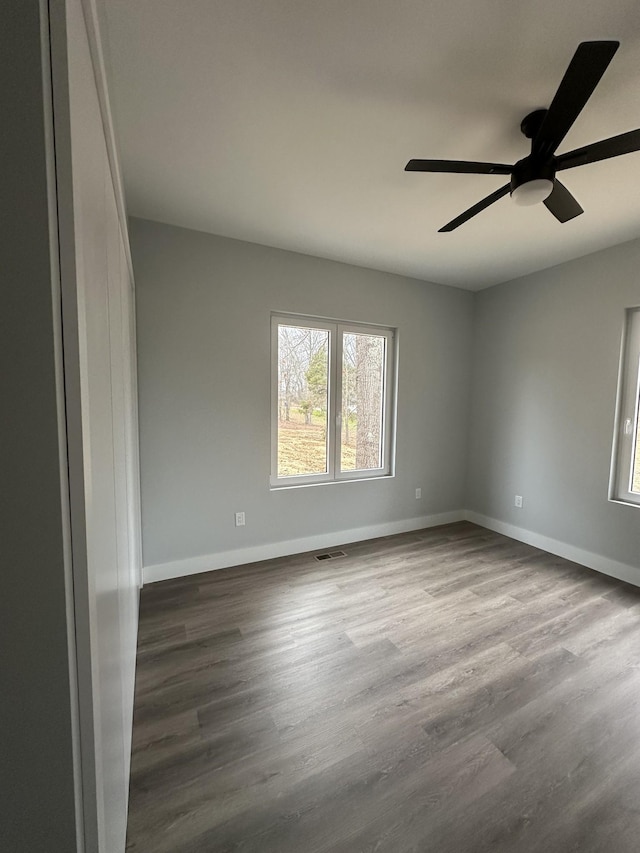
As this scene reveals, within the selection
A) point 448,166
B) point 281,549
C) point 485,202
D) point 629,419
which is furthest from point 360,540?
point 448,166

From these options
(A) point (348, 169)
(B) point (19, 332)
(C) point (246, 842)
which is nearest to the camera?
(B) point (19, 332)

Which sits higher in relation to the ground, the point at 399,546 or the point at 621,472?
the point at 621,472

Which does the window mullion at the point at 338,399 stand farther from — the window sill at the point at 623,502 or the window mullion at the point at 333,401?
the window sill at the point at 623,502

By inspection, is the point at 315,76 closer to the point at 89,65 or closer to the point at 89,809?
the point at 89,65

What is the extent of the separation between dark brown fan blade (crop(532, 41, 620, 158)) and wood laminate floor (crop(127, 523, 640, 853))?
231 cm

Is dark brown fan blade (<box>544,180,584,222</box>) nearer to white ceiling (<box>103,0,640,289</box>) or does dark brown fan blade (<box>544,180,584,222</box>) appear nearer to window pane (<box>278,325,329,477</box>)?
white ceiling (<box>103,0,640,289</box>)

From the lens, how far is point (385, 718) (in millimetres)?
1490

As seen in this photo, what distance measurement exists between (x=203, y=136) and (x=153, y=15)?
1.62 ft

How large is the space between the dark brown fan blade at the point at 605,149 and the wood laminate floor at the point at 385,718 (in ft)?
7.61

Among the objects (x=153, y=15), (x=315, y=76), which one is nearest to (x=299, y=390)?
(x=315, y=76)

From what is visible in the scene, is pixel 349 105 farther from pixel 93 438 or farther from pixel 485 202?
pixel 93 438

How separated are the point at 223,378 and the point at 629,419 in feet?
10.5

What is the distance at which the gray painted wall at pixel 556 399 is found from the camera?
2.77 meters

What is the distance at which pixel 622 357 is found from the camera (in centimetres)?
274
